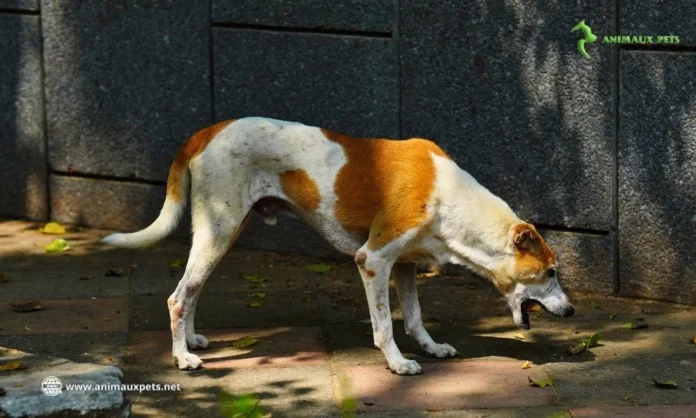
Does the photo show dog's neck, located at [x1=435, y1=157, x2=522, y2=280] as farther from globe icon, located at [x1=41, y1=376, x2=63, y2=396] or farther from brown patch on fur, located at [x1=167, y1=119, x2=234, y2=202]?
globe icon, located at [x1=41, y1=376, x2=63, y2=396]

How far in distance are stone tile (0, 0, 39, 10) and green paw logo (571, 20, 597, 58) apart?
3918 mm

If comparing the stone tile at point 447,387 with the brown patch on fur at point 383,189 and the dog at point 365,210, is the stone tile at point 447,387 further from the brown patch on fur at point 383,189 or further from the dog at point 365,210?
the brown patch on fur at point 383,189

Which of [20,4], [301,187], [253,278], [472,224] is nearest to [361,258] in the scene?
[301,187]

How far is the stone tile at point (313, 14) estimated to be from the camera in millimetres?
8086

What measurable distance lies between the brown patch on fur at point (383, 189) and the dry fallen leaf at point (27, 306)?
6.78ft

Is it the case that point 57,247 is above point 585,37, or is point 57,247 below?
below

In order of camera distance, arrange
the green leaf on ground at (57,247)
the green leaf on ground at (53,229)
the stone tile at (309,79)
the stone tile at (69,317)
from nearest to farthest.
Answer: the stone tile at (69,317) < the stone tile at (309,79) < the green leaf on ground at (57,247) < the green leaf on ground at (53,229)

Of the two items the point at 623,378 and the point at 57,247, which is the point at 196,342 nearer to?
the point at 623,378

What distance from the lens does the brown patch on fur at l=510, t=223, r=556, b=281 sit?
6414mm

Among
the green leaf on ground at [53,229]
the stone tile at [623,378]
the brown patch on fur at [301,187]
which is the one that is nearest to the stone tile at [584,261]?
the stone tile at [623,378]

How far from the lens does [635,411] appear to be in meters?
5.88

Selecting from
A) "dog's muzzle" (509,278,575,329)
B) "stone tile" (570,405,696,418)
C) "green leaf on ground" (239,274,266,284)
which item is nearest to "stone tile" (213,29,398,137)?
"green leaf on ground" (239,274,266,284)

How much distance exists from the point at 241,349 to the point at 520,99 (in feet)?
7.72

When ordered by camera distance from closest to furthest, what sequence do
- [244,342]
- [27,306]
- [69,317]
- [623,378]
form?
1. [623,378]
2. [244,342]
3. [69,317]
4. [27,306]
